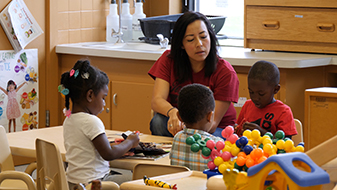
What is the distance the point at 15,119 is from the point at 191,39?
153 cm

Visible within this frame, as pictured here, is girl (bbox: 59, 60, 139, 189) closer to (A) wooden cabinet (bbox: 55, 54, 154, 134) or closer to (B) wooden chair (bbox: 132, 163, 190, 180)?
(B) wooden chair (bbox: 132, 163, 190, 180)

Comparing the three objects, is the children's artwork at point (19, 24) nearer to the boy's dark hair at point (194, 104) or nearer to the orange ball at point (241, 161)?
the boy's dark hair at point (194, 104)

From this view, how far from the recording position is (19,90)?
11.0ft

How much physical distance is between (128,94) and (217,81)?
44.3 inches

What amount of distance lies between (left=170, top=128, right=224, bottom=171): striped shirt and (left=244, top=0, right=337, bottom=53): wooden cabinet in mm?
1495

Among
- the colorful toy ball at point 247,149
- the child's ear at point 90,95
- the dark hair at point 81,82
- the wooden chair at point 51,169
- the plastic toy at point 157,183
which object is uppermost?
the dark hair at point 81,82

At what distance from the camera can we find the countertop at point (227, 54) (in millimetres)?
2748

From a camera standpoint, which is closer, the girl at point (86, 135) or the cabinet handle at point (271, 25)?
the girl at point (86, 135)

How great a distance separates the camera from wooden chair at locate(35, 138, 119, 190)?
5.36 ft

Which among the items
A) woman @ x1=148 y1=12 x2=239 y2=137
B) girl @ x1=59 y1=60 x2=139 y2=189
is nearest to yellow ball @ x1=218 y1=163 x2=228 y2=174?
girl @ x1=59 y1=60 x2=139 y2=189

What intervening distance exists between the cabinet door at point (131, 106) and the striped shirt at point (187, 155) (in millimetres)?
1613

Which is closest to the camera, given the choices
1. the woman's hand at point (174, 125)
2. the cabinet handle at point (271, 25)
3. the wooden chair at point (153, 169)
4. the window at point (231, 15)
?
the wooden chair at point (153, 169)

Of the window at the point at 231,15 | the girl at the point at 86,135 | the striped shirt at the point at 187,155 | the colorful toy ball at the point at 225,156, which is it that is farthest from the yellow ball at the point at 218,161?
the window at the point at 231,15

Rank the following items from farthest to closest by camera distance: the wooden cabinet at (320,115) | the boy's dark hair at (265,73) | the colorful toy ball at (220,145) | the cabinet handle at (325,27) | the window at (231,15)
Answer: the window at (231,15) → the cabinet handle at (325,27) → the wooden cabinet at (320,115) → the boy's dark hair at (265,73) → the colorful toy ball at (220,145)
